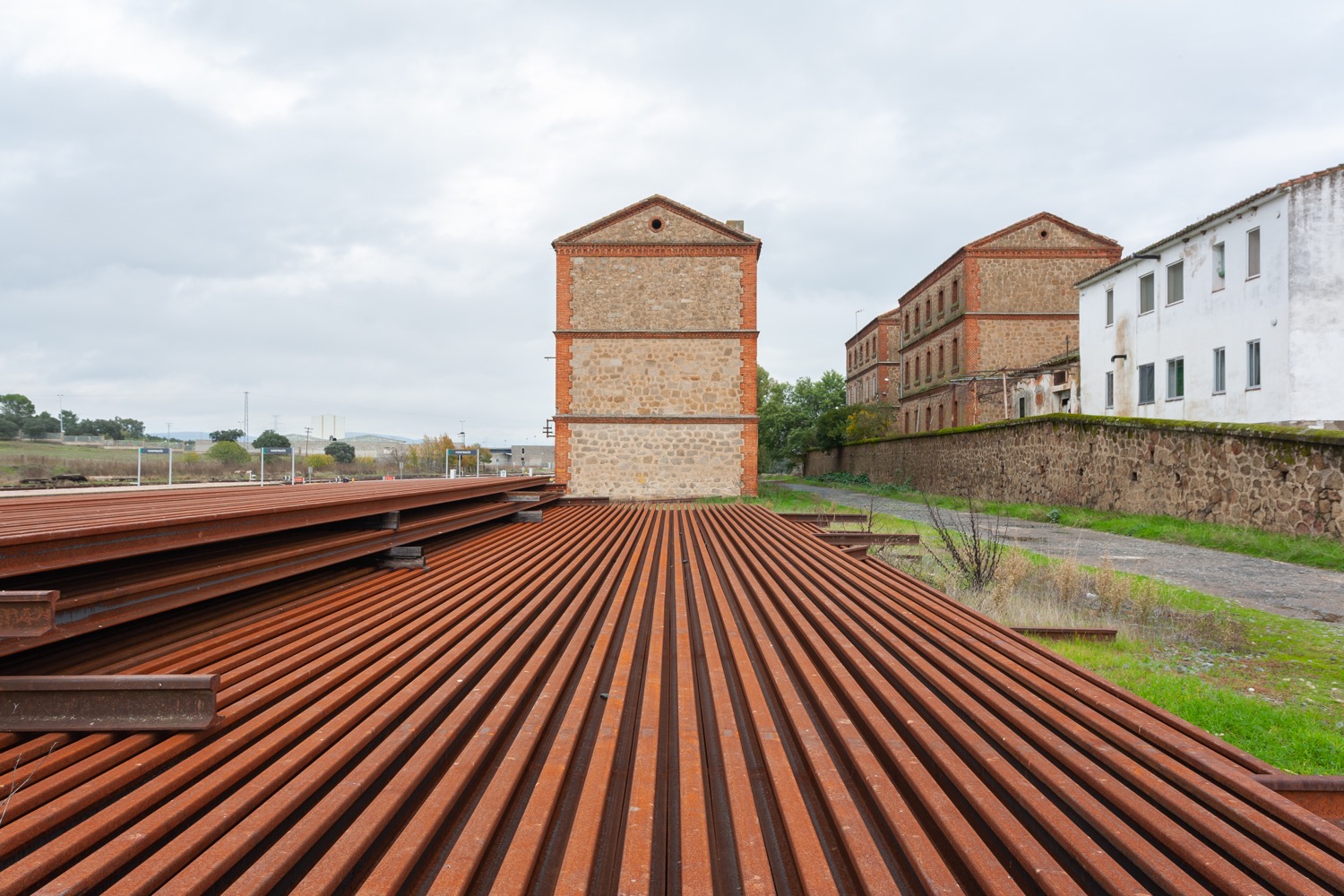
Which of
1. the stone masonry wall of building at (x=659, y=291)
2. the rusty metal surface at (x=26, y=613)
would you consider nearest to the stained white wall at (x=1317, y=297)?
the stone masonry wall of building at (x=659, y=291)

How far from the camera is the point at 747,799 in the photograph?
1.65 metres

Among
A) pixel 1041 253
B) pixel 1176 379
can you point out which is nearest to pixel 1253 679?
pixel 1176 379

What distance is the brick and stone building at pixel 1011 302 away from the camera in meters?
27.5

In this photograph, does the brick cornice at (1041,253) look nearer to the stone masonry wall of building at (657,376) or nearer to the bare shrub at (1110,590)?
the stone masonry wall of building at (657,376)

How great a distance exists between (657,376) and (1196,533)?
11057 mm

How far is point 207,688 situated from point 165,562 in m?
1.34

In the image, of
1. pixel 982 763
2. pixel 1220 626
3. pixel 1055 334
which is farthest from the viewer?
pixel 1055 334

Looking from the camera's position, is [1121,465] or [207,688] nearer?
[207,688]

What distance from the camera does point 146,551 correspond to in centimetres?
262

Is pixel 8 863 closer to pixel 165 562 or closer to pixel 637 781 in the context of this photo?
pixel 637 781

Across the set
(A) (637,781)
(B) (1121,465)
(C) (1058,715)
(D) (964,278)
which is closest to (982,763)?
(C) (1058,715)

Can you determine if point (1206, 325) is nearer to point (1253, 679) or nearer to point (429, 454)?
point (1253, 679)

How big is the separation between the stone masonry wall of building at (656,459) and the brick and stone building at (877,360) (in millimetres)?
23268

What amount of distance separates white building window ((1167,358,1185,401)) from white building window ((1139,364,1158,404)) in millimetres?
412
